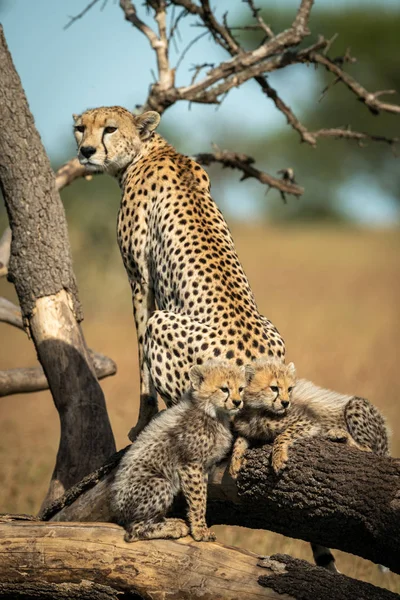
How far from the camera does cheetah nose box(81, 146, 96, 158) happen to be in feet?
14.9

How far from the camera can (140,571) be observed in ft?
10.8

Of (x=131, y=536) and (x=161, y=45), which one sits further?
(x=161, y=45)

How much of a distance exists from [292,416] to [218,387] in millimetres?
333

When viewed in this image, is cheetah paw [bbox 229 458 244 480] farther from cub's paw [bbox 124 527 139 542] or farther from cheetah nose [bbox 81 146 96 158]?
cheetah nose [bbox 81 146 96 158]

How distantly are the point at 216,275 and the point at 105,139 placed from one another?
3.69ft

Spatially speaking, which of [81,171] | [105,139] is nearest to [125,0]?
[81,171]

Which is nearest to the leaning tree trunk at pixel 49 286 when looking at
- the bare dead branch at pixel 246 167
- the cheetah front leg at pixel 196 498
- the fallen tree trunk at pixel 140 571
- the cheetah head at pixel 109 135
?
the cheetah head at pixel 109 135

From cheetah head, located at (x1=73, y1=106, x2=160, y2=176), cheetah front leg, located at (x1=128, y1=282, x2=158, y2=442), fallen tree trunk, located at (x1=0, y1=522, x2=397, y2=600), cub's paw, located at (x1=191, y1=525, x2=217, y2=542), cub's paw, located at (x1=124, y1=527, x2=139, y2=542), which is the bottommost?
fallen tree trunk, located at (x1=0, y1=522, x2=397, y2=600)

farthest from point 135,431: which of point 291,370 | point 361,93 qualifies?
point 361,93

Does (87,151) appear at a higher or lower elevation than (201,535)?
higher

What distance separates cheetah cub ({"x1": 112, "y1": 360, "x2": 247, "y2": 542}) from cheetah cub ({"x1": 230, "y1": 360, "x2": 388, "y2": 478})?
65 millimetres

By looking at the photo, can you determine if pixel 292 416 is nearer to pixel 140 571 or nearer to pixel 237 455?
pixel 237 455

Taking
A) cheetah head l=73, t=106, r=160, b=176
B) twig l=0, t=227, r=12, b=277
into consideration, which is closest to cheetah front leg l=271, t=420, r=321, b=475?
cheetah head l=73, t=106, r=160, b=176

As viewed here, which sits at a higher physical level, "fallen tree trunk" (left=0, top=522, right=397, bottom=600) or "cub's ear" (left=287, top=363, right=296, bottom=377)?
"cub's ear" (left=287, top=363, right=296, bottom=377)
